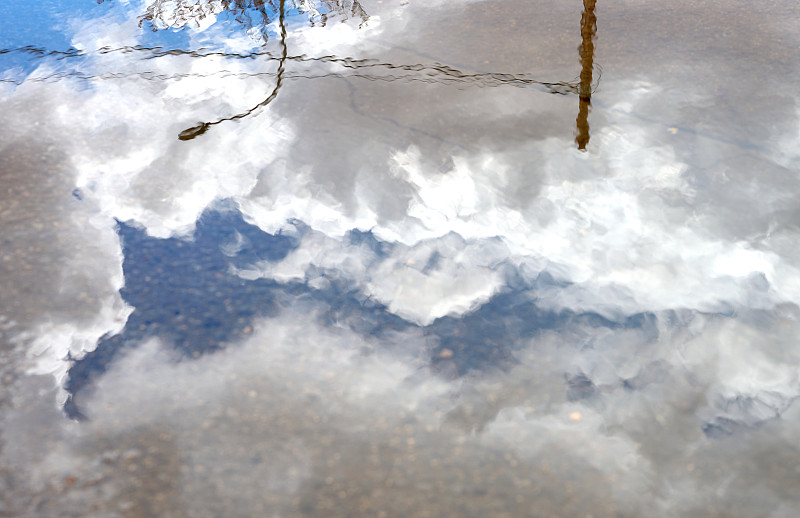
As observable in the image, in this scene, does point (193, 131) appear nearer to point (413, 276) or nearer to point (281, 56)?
point (281, 56)

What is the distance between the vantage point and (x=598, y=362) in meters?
3.18

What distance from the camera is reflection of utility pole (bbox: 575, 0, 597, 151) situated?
4.78 metres

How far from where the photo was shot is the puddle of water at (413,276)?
2750 millimetres

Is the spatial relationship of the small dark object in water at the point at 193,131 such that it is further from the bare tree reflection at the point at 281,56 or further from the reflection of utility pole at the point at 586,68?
the reflection of utility pole at the point at 586,68

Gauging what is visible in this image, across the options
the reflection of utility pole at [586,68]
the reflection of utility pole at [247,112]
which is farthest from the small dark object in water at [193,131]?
the reflection of utility pole at [586,68]

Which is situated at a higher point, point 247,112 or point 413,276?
point 247,112

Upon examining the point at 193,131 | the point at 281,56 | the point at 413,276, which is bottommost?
the point at 413,276

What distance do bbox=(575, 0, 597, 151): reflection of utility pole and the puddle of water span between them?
0.03 meters

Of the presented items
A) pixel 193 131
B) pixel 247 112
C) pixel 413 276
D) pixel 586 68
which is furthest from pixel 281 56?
pixel 413 276

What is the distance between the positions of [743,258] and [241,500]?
3057mm

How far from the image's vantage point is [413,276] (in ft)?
12.2

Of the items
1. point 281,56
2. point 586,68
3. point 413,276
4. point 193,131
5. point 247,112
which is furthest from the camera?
point 281,56

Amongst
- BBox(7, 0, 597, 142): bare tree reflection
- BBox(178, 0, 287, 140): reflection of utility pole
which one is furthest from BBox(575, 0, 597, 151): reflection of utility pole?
BBox(178, 0, 287, 140): reflection of utility pole

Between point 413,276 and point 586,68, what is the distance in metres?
2.95
